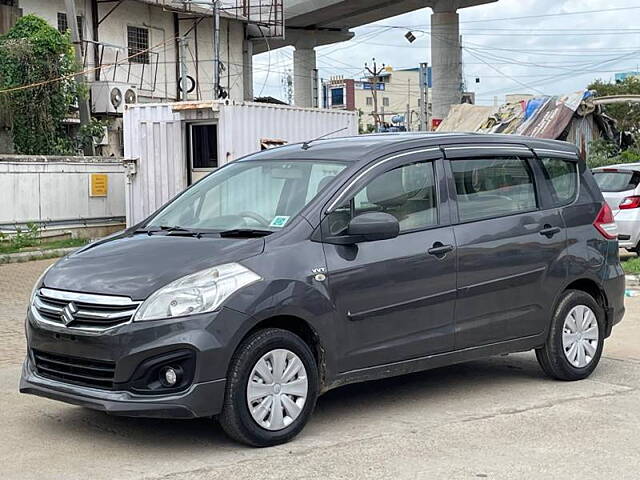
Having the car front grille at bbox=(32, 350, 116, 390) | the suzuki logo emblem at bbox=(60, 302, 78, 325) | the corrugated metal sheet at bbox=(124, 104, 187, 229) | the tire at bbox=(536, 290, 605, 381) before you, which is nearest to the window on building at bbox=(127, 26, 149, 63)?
the corrugated metal sheet at bbox=(124, 104, 187, 229)

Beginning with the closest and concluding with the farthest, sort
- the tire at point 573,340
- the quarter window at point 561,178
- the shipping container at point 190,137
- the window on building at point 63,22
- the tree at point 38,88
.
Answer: the tire at point 573,340 < the quarter window at point 561,178 < the shipping container at point 190,137 < the tree at point 38,88 < the window on building at point 63,22

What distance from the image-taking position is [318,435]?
6121 mm

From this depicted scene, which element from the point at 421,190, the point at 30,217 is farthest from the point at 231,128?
the point at 421,190

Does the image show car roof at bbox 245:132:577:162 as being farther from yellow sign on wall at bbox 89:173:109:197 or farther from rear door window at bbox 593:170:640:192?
yellow sign on wall at bbox 89:173:109:197

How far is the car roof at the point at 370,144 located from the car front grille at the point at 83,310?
1.99 m

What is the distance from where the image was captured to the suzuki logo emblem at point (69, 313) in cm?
568

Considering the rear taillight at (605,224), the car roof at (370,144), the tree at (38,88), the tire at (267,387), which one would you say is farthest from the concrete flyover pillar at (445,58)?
the tire at (267,387)

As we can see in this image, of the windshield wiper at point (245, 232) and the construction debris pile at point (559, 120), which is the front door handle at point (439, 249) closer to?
the windshield wiper at point (245, 232)

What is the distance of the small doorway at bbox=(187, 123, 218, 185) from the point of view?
18.8 meters

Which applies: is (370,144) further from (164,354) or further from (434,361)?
(164,354)

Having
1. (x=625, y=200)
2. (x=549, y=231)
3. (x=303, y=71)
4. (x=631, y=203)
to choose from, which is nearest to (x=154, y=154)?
(x=625, y=200)

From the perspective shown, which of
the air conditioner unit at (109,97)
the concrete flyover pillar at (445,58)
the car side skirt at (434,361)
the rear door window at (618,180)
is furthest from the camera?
the concrete flyover pillar at (445,58)

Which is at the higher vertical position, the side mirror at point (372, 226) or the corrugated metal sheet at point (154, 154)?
the corrugated metal sheet at point (154, 154)

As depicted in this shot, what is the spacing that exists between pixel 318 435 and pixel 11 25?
2479 cm
